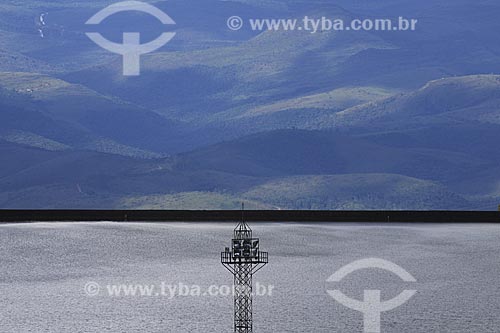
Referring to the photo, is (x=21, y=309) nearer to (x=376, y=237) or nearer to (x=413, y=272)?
(x=413, y=272)

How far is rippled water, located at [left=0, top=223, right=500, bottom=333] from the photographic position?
6575 cm

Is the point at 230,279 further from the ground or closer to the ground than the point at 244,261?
further from the ground

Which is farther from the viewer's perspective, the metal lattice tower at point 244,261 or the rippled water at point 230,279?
the rippled water at point 230,279

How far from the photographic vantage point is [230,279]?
8994 centimetres

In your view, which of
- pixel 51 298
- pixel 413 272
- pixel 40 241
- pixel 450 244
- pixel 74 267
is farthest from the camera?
pixel 40 241

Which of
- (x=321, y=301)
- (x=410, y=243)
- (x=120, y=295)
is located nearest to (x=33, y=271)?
(x=120, y=295)

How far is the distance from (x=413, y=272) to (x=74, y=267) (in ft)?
111

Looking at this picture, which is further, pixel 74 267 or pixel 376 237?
pixel 376 237

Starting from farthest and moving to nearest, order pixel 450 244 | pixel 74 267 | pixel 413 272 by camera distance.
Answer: pixel 450 244
pixel 74 267
pixel 413 272

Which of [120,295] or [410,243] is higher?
[410,243]

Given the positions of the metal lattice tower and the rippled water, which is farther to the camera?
the rippled water

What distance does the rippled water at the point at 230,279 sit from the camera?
216 feet

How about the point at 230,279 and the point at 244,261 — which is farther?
the point at 230,279

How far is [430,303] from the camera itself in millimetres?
74688
